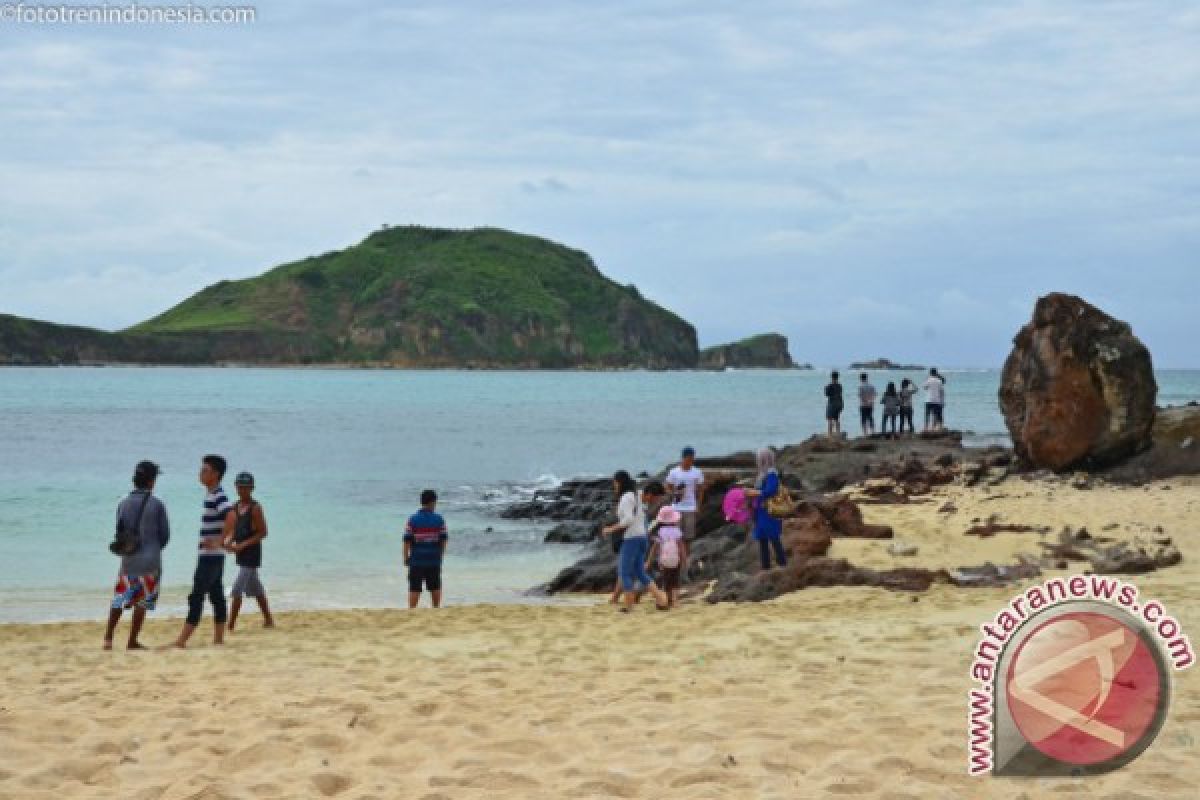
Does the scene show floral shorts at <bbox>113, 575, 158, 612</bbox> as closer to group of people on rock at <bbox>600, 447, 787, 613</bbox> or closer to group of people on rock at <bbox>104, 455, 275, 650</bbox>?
group of people on rock at <bbox>104, 455, 275, 650</bbox>

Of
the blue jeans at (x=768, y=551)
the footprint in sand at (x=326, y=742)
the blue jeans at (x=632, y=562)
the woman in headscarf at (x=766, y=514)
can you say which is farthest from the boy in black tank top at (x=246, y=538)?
the blue jeans at (x=768, y=551)

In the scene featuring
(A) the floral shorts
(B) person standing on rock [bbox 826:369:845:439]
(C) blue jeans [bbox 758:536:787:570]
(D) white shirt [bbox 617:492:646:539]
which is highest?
(B) person standing on rock [bbox 826:369:845:439]

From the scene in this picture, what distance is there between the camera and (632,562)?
1323 centimetres

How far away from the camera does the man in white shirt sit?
48.1 ft

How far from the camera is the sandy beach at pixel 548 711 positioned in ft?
19.9

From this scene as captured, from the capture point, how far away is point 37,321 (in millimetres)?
193625

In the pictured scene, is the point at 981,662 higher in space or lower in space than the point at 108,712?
higher

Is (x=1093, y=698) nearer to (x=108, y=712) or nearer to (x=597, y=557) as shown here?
(x=108, y=712)

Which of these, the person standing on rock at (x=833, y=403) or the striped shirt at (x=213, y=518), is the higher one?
the person standing on rock at (x=833, y=403)

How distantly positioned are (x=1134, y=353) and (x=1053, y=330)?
4.83 feet

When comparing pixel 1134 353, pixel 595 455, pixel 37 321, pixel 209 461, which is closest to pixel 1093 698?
pixel 209 461

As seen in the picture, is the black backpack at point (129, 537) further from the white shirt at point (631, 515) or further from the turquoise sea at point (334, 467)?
the turquoise sea at point (334, 467)

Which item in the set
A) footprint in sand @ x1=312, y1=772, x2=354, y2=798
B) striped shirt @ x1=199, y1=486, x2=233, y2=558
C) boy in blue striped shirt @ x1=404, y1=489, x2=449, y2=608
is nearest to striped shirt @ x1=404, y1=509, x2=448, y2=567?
boy in blue striped shirt @ x1=404, y1=489, x2=449, y2=608

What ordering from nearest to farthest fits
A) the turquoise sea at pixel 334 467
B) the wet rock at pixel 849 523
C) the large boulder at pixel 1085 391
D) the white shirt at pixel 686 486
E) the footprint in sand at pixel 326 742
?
the footprint in sand at pixel 326 742 < the white shirt at pixel 686 486 < the wet rock at pixel 849 523 < the turquoise sea at pixel 334 467 < the large boulder at pixel 1085 391
